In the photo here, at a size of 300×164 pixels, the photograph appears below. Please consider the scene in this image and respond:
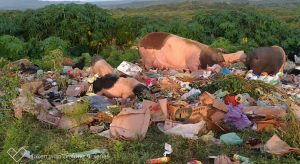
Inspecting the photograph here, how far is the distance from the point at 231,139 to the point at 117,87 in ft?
7.19

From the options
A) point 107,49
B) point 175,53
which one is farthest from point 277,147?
point 107,49

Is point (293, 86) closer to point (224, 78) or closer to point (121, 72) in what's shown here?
point (224, 78)

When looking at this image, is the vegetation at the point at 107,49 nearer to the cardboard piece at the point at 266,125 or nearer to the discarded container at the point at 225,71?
the cardboard piece at the point at 266,125

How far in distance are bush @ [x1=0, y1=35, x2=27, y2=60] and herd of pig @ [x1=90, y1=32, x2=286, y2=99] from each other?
10.7 ft

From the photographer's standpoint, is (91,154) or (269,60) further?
(269,60)

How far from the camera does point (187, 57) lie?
8.28 meters

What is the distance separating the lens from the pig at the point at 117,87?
6.33 metres

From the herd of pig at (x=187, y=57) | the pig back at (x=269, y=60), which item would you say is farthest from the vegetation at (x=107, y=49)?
the pig back at (x=269, y=60)

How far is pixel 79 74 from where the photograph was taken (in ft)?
25.6

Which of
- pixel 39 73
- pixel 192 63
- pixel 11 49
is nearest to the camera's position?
pixel 39 73

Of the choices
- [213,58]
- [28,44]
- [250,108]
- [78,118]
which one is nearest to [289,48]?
[213,58]

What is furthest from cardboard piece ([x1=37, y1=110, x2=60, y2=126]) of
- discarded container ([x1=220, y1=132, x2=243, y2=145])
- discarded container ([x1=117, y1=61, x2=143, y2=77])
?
discarded container ([x1=117, y1=61, x2=143, y2=77])

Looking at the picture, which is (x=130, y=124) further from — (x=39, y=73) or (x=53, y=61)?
(x=39, y=73)

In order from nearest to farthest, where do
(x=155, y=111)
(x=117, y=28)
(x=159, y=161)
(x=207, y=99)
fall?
(x=159, y=161) < (x=155, y=111) < (x=207, y=99) < (x=117, y=28)
